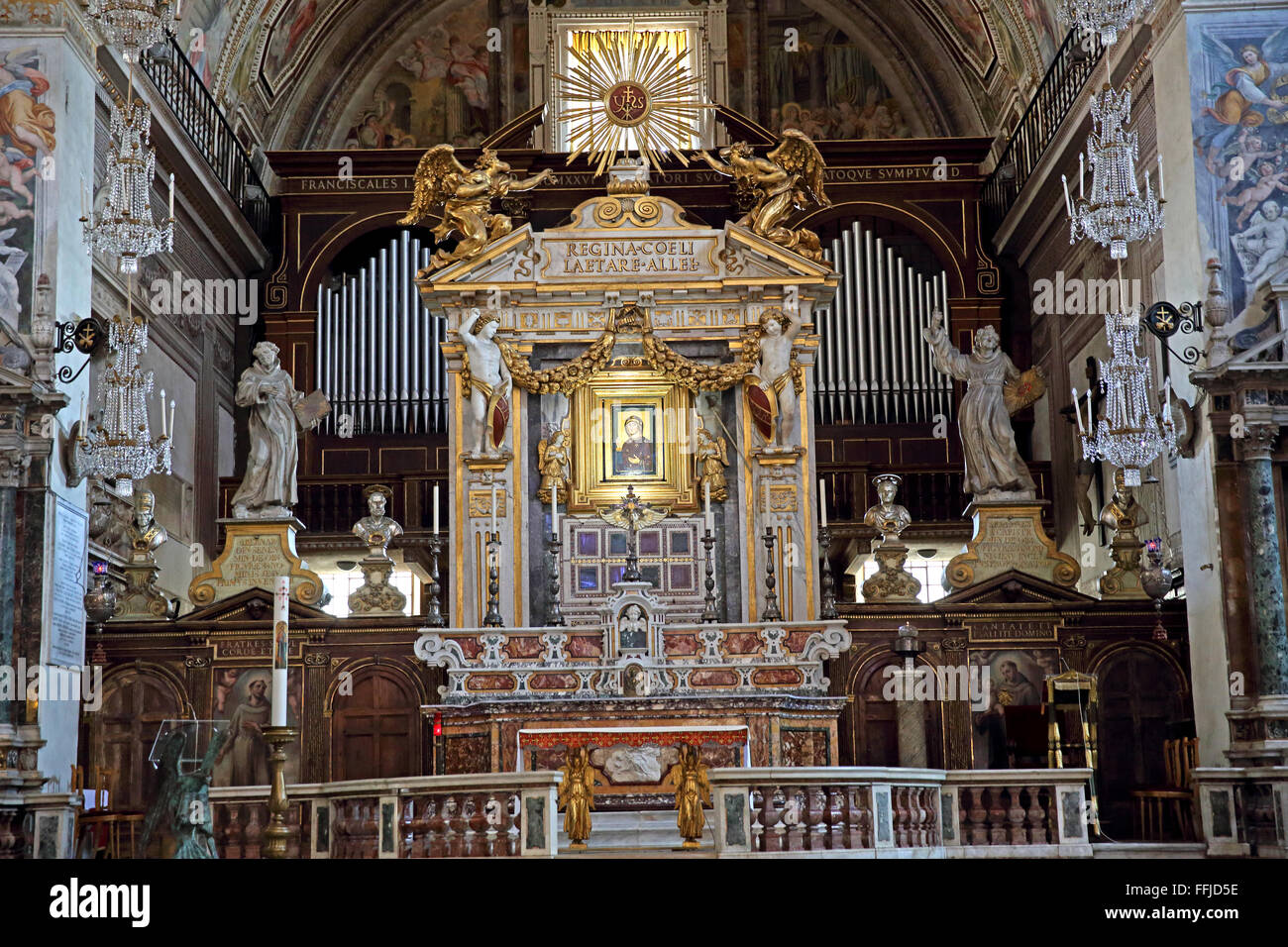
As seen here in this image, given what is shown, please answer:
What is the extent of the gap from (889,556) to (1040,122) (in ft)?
19.8

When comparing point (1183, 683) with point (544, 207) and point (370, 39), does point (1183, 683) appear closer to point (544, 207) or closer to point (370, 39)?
point (544, 207)

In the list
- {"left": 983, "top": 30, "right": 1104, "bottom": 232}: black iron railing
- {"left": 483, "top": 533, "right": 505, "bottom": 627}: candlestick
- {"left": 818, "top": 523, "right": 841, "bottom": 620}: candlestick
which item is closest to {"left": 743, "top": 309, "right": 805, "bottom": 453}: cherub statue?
{"left": 818, "top": 523, "right": 841, "bottom": 620}: candlestick

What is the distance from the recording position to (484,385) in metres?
15.8

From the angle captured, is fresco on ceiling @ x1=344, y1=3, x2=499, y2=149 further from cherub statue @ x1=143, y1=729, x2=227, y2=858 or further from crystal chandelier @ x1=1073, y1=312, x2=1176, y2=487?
cherub statue @ x1=143, y1=729, x2=227, y2=858

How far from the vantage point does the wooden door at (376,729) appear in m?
15.5

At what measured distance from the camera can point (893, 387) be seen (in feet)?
66.8

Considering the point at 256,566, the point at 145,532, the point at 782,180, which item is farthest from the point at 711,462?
the point at 145,532

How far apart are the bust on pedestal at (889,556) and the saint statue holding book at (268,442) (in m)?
5.79

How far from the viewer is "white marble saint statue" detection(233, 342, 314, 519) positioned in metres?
16.4

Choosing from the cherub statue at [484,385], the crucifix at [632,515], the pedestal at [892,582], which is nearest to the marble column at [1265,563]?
the pedestal at [892,582]

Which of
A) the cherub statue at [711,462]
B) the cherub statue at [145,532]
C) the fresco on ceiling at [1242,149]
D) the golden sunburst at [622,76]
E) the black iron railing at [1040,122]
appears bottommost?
the cherub statue at [145,532]

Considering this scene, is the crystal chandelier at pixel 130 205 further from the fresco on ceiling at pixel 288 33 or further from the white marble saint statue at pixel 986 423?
the fresco on ceiling at pixel 288 33
